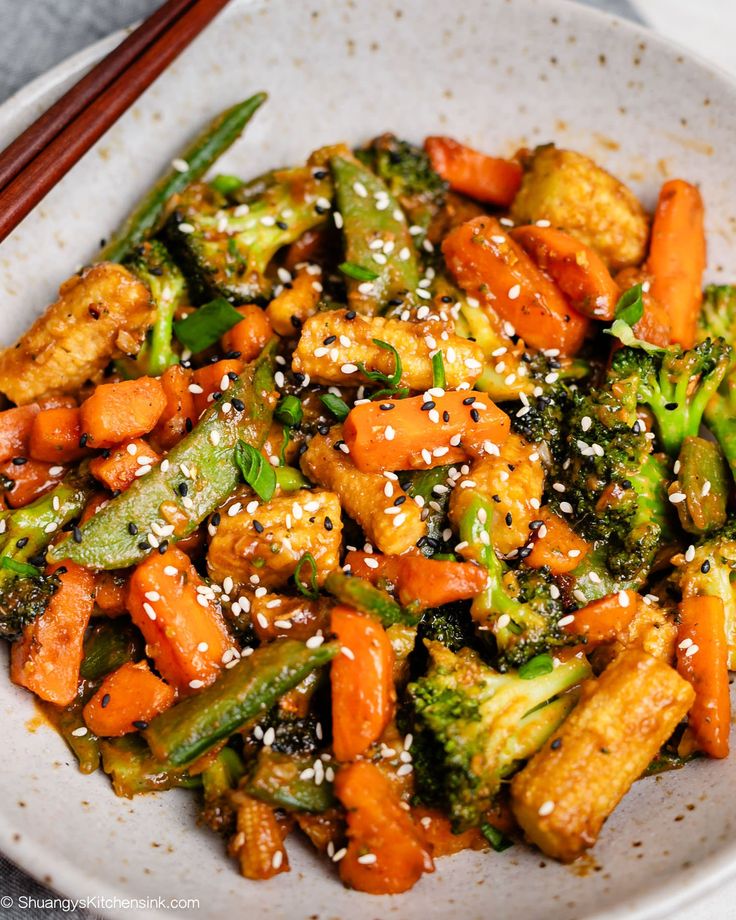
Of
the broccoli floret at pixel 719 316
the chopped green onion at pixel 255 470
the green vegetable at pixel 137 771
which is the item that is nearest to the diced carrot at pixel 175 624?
the green vegetable at pixel 137 771

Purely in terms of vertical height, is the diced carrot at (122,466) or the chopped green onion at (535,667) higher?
the chopped green onion at (535,667)

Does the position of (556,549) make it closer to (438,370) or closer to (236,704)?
(438,370)

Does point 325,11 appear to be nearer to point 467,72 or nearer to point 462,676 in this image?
point 467,72

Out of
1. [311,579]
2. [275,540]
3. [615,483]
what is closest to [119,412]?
[275,540]

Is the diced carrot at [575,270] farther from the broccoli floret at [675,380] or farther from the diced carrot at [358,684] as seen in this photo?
the diced carrot at [358,684]

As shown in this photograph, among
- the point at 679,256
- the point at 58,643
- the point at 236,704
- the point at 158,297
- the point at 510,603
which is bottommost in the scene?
the point at 58,643

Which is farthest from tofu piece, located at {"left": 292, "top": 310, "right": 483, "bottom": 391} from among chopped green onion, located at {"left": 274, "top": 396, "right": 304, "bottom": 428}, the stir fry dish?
chopped green onion, located at {"left": 274, "top": 396, "right": 304, "bottom": 428}
